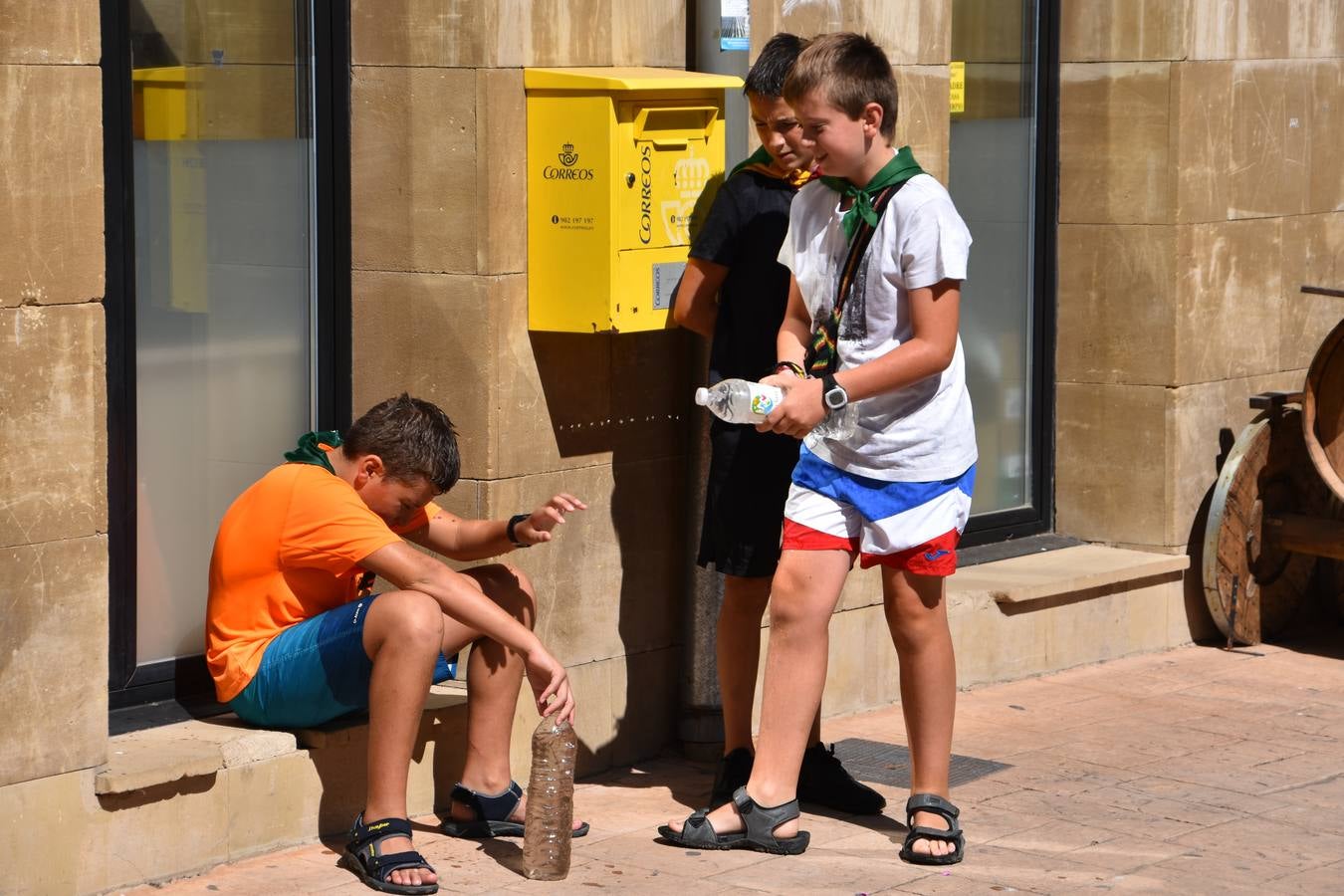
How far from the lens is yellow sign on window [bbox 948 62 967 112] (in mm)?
7660

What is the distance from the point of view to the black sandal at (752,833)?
5.18m

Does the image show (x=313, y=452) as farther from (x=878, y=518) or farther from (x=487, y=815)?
(x=878, y=518)

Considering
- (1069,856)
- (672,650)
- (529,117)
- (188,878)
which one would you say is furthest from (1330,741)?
(188,878)

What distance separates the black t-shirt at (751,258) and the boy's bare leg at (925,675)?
688mm

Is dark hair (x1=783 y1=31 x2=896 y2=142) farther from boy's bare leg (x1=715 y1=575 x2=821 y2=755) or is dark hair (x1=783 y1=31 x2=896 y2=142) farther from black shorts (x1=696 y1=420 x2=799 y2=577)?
boy's bare leg (x1=715 y1=575 x2=821 y2=755)

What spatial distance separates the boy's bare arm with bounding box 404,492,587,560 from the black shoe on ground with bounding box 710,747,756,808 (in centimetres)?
77

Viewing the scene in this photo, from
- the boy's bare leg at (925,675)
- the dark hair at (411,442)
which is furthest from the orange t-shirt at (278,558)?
the boy's bare leg at (925,675)

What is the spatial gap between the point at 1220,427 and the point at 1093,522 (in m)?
0.58

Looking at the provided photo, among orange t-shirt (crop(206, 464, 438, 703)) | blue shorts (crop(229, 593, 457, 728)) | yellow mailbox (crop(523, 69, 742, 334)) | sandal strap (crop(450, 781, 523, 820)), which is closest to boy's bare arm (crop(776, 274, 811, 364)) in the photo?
yellow mailbox (crop(523, 69, 742, 334))

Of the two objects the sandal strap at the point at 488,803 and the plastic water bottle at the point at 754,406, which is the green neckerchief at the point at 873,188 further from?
the sandal strap at the point at 488,803

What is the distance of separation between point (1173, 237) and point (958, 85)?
935 mm

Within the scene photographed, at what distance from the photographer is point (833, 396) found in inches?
194

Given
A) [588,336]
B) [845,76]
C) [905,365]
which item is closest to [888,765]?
[588,336]

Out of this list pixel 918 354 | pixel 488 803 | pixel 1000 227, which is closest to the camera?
pixel 918 354
